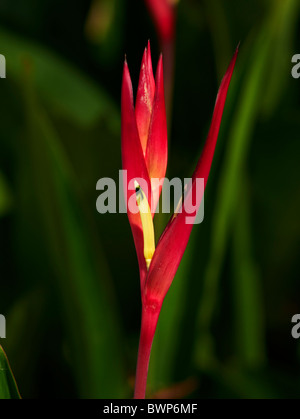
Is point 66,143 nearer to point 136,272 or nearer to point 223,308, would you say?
point 136,272

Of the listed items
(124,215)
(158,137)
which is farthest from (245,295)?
(158,137)

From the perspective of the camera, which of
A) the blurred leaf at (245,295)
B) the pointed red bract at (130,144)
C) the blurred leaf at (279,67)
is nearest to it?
the pointed red bract at (130,144)

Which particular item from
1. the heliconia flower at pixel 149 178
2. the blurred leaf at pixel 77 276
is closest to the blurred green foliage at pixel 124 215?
the blurred leaf at pixel 77 276

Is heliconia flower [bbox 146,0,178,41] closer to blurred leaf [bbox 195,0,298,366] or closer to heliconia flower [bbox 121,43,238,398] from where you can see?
blurred leaf [bbox 195,0,298,366]

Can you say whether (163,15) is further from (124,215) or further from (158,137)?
(158,137)

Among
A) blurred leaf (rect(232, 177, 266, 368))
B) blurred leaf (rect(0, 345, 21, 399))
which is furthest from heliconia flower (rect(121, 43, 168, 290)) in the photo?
blurred leaf (rect(232, 177, 266, 368))

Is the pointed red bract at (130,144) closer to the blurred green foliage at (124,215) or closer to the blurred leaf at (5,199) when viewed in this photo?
the blurred green foliage at (124,215)
